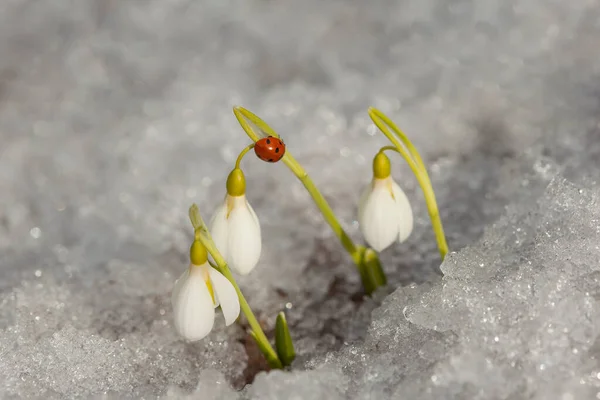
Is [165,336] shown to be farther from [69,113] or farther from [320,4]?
[320,4]

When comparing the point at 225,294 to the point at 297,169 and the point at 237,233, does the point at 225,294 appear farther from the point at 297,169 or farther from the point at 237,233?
the point at 297,169

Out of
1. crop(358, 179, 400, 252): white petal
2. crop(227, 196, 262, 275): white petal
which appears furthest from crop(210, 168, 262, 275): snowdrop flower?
crop(358, 179, 400, 252): white petal

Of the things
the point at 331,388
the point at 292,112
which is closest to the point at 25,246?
the point at 292,112

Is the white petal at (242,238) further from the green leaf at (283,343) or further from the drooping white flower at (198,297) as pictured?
the green leaf at (283,343)

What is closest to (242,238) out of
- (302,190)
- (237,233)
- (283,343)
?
(237,233)

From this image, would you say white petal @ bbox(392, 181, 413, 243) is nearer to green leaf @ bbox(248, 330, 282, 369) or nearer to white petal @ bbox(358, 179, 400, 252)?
white petal @ bbox(358, 179, 400, 252)
